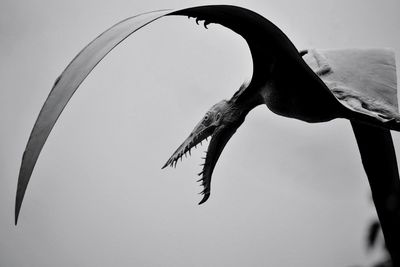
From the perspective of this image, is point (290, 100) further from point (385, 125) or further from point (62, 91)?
point (62, 91)

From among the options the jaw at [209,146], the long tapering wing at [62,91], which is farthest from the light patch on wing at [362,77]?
the long tapering wing at [62,91]

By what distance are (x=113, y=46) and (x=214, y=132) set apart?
813mm

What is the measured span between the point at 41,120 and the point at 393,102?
4.13 feet

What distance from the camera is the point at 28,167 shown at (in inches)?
40.8

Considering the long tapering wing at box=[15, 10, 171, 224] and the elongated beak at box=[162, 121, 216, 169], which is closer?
the long tapering wing at box=[15, 10, 171, 224]

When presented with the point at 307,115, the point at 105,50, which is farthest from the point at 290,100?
the point at 105,50

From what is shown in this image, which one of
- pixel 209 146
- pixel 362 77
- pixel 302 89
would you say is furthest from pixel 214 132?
pixel 362 77

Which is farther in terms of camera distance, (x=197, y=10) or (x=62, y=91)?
(x=197, y=10)

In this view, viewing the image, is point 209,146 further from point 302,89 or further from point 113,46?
point 113,46

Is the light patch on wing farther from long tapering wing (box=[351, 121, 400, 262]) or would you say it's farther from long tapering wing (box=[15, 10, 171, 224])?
long tapering wing (box=[15, 10, 171, 224])

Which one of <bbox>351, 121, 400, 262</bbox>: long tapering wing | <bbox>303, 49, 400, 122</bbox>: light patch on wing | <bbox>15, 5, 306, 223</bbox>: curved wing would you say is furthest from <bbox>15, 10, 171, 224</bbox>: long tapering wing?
<bbox>351, 121, 400, 262</bbox>: long tapering wing

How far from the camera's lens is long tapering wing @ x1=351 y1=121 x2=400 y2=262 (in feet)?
6.53

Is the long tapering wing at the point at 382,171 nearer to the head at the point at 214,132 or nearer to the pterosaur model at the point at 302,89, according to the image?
the pterosaur model at the point at 302,89

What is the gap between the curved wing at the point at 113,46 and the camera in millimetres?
1056
